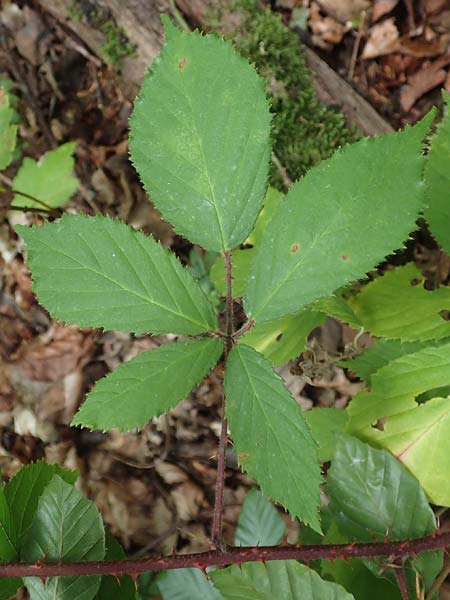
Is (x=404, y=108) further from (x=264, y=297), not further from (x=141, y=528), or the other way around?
(x=141, y=528)

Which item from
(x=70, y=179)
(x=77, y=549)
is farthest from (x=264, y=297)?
(x=70, y=179)

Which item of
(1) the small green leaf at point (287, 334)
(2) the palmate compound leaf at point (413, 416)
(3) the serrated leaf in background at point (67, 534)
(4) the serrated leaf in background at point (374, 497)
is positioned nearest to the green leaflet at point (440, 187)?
(2) the palmate compound leaf at point (413, 416)

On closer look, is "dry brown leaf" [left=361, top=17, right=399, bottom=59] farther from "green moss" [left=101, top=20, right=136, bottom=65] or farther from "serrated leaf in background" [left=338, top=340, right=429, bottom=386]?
"serrated leaf in background" [left=338, top=340, right=429, bottom=386]

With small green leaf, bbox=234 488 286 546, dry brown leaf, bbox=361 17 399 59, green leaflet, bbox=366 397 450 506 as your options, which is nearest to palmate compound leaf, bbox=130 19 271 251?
green leaflet, bbox=366 397 450 506

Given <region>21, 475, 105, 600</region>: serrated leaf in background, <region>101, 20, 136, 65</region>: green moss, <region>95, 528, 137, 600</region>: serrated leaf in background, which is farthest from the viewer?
<region>101, 20, 136, 65</region>: green moss

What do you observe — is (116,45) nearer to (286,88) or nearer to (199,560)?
(286,88)

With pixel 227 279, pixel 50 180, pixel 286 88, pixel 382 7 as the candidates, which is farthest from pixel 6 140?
pixel 382 7
